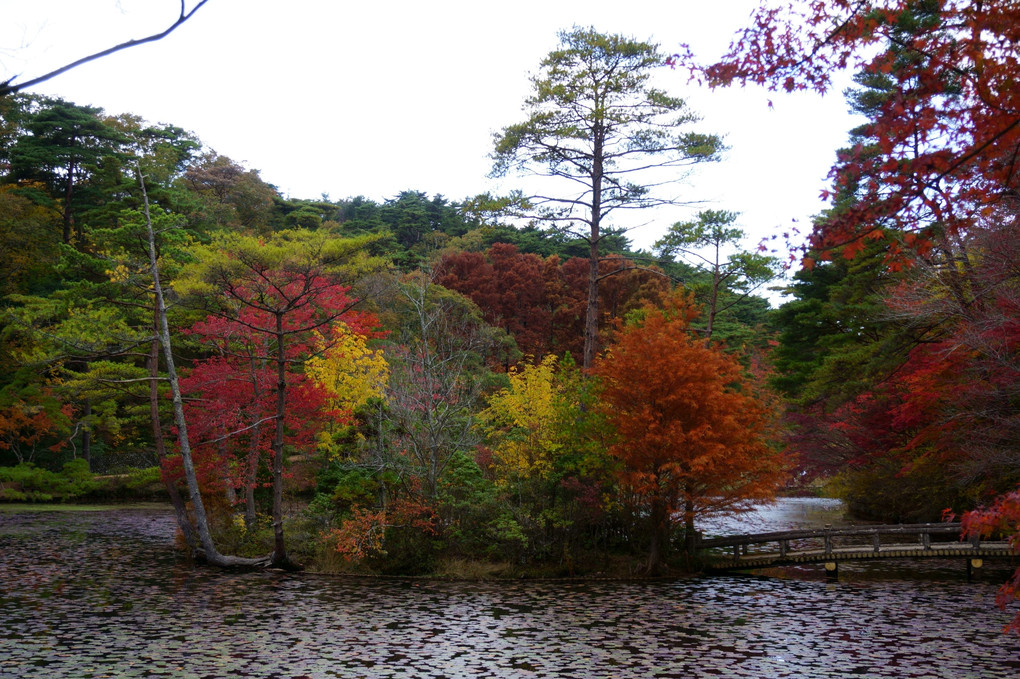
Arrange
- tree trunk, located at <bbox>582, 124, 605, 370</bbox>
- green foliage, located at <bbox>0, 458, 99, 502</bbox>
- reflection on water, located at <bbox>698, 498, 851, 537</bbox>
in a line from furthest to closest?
green foliage, located at <bbox>0, 458, 99, 502</bbox> → reflection on water, located at <bbox>698, 498, 851, 537</bbox> → tree trunk, located at <bbox>582, 124, 605, 370</bbox>

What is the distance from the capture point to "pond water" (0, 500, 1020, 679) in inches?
365

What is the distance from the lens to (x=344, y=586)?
15.4 metres

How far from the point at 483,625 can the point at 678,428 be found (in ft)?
21.5

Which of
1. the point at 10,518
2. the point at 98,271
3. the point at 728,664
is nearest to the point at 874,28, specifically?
the point at 728,664

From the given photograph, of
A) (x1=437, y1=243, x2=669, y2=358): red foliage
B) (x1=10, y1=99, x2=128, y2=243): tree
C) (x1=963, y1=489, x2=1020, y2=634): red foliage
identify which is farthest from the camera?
(x1=437, y1=243, x2=669, y2=358): red foliage

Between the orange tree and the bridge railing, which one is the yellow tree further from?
the bridge railing

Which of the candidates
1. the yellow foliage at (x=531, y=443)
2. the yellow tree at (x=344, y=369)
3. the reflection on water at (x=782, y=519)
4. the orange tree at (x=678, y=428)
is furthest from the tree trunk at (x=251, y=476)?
the reflection on water at (x=782, y=519)

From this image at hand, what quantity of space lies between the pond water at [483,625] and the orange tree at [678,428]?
1956 millimetres

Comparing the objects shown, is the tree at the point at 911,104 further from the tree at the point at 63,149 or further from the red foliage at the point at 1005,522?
the tree at the point at 63,149

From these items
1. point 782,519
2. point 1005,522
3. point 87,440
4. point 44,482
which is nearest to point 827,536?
point 782,519

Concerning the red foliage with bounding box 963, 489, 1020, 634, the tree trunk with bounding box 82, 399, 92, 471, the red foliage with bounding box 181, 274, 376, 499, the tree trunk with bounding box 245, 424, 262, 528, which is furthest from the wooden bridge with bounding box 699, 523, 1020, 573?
the tree trunk with bounding box 82, 399, 92, 471

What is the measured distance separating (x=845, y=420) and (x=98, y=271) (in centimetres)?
2377

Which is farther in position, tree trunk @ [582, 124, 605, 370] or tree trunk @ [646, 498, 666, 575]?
tree trunk @ [582, 124, 605, 370]

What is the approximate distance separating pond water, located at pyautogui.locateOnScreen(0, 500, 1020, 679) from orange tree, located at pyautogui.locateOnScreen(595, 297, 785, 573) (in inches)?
77.0
